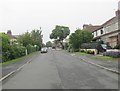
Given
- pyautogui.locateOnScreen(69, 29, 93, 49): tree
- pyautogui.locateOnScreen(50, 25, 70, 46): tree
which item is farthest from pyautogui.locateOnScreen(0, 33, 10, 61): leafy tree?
pyautogui.locateOnScreen(50, 25, 70, 46): tree

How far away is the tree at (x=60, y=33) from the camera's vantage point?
152 m

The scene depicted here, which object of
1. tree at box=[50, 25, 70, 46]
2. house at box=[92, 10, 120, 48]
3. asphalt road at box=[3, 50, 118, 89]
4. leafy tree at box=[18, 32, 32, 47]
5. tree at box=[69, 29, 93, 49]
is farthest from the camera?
tree at box=[50, 25, 70, 46]

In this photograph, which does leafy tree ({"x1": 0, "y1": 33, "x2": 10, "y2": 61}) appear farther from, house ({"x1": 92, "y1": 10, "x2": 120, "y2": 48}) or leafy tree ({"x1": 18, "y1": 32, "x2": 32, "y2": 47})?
leafy tree ({"x1": 18, "y1": 32, "x2": 32, "y2": 47})

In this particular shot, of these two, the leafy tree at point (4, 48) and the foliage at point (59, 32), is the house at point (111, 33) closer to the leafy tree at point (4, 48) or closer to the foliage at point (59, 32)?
the leafy tree at point (4, 48)

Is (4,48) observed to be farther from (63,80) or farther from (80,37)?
(80,37)

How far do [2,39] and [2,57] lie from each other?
275 cm

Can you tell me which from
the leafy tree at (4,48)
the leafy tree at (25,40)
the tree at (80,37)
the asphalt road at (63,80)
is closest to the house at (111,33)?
the tree at (80,37)

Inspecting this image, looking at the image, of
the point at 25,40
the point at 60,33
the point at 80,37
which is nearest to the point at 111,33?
the point at 80,37

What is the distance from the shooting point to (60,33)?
151m

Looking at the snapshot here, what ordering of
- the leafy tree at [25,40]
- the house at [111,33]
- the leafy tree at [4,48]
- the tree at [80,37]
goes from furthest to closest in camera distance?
1. the tree at [80,37]
2. the leafy tree at [25,40]
3. the house at [111,33]
4. the leafy tree at [4,48]

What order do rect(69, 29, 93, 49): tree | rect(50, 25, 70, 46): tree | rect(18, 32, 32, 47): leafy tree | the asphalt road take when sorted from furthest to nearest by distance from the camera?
rect(50, 25, 70, 46): tree < rect(69, 29, 93, 49): tree < rect(18, 32, 32, 47): leafy tree < the asphalt road

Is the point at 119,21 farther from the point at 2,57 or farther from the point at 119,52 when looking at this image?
the point at 2,57

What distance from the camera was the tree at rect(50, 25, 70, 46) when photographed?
15238 cm

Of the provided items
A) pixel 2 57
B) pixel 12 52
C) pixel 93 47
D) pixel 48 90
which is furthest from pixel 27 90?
pixel 93 47
